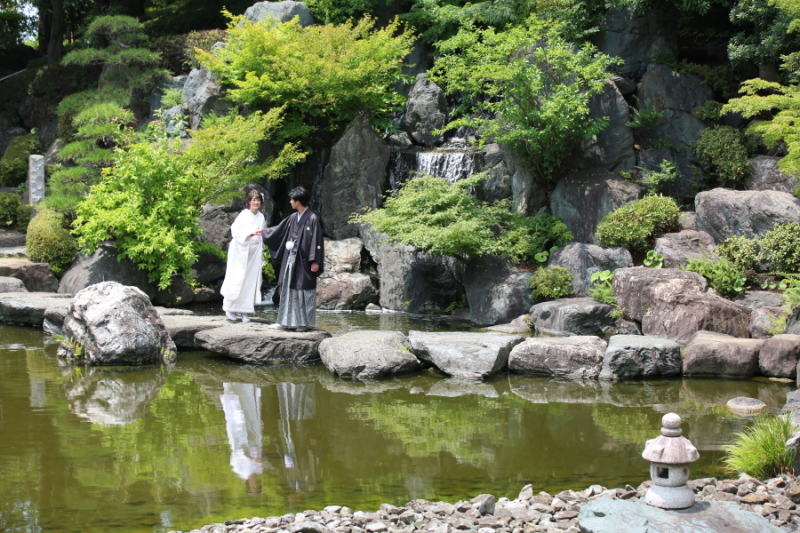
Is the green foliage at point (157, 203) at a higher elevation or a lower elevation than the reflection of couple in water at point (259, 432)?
A: higher

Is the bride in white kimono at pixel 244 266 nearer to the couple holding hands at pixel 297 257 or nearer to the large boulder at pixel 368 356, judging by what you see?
the couple holding hands at pixel 297 257

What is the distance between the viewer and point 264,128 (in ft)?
52.5

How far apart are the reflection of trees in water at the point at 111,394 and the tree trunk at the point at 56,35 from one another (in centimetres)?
1980

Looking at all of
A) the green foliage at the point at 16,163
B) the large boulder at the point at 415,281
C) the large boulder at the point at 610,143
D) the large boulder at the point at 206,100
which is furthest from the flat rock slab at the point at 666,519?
the green foliage at the point at 16,163

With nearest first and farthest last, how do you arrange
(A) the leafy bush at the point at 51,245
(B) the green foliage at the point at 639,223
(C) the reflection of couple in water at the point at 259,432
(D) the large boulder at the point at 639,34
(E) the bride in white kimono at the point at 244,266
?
(C) the reflection of couple in water at the point at 259,432
(E) the bride in white kimono at the point at 244,266
(B) the green foliage at the point at 639,223
(A) the leafy bush at the point at 51,245
(D) the large boulder at the point at 639,34

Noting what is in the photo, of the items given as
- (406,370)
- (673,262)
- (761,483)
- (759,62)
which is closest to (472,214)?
(673,262)

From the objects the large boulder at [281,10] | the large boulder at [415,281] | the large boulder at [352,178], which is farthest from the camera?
the large boulder at [281,10]

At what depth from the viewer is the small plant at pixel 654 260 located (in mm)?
12747

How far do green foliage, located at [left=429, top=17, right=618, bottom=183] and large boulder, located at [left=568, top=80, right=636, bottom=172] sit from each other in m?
0.31

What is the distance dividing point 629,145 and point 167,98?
1303 cm

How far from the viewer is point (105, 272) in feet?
46.2

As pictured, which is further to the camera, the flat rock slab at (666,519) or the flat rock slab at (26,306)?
the flat rock slab at (26,306)

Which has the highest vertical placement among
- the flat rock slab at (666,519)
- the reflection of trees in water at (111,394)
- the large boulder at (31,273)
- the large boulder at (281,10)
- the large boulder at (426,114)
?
the large boulder at (281,10)

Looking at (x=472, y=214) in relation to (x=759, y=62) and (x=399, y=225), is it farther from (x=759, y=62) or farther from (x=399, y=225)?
(x=759, y=62)
